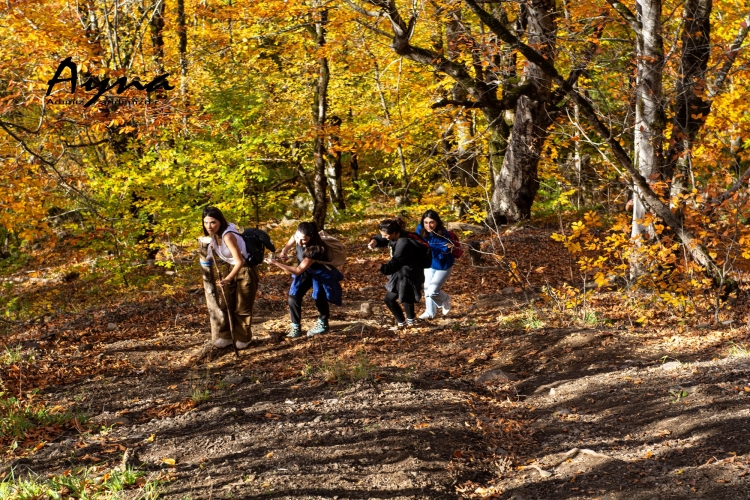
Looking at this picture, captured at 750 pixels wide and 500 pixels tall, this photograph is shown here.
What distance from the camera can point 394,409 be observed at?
19.0ft

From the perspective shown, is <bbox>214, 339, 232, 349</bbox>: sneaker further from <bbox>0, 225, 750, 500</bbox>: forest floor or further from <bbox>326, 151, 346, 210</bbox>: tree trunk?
<bbox>326, 151, 346, 210</bbox>: tree trunk

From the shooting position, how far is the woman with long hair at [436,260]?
8664mm

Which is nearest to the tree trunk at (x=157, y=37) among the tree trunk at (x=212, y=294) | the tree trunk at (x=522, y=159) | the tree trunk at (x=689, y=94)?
the tree trunk at (x=522, y=159)

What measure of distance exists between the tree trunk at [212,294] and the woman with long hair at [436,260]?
8.95ft

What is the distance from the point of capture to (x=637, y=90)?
8438 mm

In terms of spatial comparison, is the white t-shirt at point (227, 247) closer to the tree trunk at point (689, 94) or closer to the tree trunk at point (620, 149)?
the tree trunk at point (620, 149)

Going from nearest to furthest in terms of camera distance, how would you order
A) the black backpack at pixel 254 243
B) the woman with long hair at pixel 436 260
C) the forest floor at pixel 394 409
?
the forest floor at pixel 394 409, the black backpack at pixel 254 243, the woman with long hair at pixel 436 260

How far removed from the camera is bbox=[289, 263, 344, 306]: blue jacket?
8344 mm

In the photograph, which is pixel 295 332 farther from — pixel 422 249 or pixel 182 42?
pixel 182 42

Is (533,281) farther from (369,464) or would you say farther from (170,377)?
(369,464)

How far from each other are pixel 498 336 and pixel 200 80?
11.7 m

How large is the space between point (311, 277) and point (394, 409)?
9.79 ft

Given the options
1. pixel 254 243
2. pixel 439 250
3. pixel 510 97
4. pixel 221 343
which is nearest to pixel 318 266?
pixel 254 243

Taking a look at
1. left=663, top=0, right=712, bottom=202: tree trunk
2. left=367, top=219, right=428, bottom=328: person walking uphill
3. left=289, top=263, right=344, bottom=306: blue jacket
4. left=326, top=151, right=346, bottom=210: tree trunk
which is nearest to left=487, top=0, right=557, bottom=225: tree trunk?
left=663, top=0, right=712, bottom=202: tree trunk
